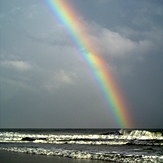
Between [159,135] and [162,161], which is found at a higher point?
[159,135]

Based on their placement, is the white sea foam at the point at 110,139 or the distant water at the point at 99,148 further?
the white sea foam at the point at 110,139

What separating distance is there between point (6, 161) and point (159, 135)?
56.1 metres

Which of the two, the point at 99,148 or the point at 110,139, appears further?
the point at 110,139

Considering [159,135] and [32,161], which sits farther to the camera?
[159,135]

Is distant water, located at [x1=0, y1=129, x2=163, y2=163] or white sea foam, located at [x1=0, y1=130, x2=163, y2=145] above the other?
white sea foam, located at [x1=0, y1=130, x2=163, y2=145]

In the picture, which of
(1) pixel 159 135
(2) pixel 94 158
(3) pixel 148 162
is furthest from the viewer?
(1) pixel 159 135

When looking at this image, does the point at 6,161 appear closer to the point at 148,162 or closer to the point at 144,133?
the point at 148,162

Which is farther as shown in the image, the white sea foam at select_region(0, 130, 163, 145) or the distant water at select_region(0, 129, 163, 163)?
the white sea foam at select_region(0, 130, 163, 145)

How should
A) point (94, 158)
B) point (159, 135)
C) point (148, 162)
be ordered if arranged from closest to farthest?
point (148, 162) → point (94, 158) → point (159, 135)

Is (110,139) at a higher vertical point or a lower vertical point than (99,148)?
higher

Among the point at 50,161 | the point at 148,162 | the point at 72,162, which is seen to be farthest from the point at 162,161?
the point at 50,161

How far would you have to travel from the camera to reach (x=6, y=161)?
25953 millimetres

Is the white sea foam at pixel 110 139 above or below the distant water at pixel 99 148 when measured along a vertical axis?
above

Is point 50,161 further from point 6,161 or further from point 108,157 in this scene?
point 108,157
